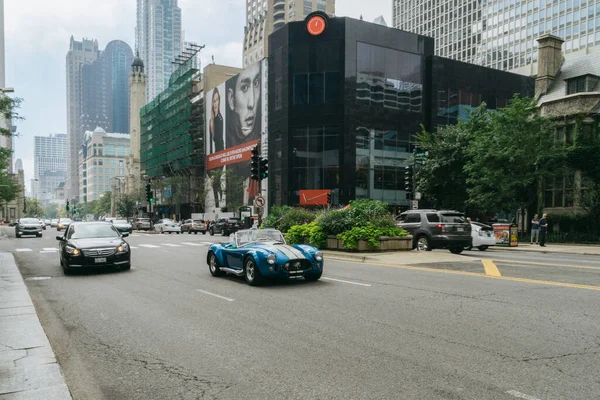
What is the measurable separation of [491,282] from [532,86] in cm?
6335

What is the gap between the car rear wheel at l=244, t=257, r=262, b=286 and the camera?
34.8ft

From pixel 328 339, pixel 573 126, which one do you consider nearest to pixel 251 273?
pixel 328 339

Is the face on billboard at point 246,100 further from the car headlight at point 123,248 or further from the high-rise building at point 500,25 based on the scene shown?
the high-rise building at point 500,25

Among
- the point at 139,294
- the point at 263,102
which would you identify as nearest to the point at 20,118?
the point at 139,294

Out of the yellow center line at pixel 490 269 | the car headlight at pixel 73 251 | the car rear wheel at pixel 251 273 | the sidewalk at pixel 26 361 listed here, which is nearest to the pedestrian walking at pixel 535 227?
the yellow center line at pixel 490 269

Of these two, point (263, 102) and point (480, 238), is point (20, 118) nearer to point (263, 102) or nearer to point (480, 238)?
point (480, 238)

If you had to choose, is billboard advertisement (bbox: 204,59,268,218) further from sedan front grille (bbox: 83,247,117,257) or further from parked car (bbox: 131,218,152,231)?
sedan front grille (bbox: 83,247,117,257)

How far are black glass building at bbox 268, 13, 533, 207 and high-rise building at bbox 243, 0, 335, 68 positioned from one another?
Result: 262 ft

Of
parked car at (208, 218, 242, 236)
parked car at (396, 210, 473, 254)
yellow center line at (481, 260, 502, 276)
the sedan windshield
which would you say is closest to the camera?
yellow center line at (481, 260, 502, 276)

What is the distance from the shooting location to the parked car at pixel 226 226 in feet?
139

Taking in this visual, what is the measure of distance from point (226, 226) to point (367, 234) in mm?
26462

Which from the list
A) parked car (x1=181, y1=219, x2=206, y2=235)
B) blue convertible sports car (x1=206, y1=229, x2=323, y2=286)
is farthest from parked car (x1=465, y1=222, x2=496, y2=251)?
parked car (x1=181, y1=219, x2=206, y2=235)

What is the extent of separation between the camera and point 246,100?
211ft

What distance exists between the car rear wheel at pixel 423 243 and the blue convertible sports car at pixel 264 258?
31.3 feet
